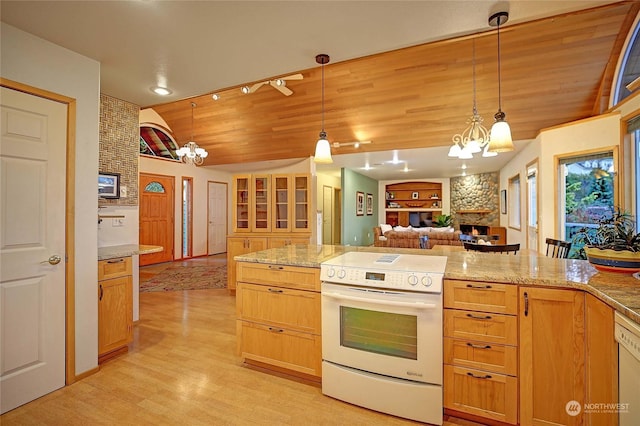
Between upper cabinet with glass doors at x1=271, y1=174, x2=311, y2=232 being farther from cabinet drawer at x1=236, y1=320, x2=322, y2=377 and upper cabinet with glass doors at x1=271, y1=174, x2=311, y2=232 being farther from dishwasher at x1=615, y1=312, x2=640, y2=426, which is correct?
dishwasher at x1=615, y1=312, x2=640, y2=426

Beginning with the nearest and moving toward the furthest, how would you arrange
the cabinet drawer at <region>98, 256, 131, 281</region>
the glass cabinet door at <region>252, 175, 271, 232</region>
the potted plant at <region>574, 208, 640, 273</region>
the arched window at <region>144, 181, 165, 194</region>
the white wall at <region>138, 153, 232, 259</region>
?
the potted plant at <region>574, 208, 640, 273</region> → the cabinet drawer at <region>98, 256, 131, 281</region> → the glass cabinet door at <region>252, 175, 271, 232</region> → the arched window at <region>144, 181, 165, 194</region> → the white wall at <region>138, 153, 232, 259</region>

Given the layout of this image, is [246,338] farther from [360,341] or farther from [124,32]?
[124,32]

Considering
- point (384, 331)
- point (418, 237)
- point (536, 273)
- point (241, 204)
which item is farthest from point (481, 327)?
point (418, 237)

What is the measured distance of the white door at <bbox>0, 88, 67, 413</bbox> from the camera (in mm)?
1873

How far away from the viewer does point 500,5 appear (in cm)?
172

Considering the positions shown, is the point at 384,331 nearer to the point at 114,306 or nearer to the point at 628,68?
the point at 114,306

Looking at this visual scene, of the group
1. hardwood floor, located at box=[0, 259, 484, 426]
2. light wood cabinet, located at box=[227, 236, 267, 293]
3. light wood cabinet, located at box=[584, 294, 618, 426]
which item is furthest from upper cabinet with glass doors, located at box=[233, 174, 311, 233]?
light wood cabinet, located at box=[584, 294, 618, 426]

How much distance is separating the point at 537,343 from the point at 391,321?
0.79 metres

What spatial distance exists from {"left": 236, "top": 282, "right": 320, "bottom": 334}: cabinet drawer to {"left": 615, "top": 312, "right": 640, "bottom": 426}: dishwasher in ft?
5.12

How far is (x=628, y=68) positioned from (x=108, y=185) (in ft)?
19.9

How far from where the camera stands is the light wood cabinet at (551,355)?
1550 millimetres

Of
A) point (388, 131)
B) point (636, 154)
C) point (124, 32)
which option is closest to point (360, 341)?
point (124, 32)

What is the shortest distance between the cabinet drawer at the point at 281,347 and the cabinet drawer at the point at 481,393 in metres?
0.86

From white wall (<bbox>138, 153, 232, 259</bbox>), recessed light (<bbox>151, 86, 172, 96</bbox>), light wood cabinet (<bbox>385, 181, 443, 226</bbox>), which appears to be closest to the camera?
recessed light (<bbox>151, 86, 172, 96</bbox>)
